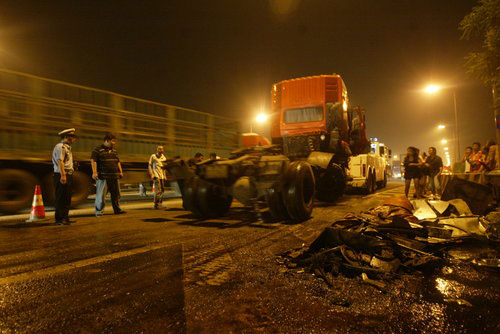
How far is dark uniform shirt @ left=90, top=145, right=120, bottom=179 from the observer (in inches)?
247

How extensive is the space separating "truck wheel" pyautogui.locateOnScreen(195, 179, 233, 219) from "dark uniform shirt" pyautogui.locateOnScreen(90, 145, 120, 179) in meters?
2.23

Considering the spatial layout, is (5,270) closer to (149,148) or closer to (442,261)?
(442,261)

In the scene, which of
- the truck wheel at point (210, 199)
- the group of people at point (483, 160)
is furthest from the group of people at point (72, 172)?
the group of people at point (483, 160)

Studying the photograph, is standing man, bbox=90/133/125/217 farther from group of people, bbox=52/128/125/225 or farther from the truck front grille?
the truck front grille

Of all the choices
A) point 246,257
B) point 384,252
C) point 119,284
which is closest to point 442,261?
point 384,252

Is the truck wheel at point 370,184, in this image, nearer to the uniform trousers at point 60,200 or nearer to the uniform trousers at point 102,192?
the uniform trousers at point 102,192

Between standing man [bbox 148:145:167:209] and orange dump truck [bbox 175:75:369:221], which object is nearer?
orange dump truck [bbox 175:75:369:221]

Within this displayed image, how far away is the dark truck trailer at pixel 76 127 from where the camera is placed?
6.74 metres

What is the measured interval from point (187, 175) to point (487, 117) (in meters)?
49.9

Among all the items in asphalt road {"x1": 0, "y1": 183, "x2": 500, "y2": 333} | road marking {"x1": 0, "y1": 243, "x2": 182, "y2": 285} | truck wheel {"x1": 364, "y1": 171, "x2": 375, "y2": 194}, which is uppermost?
truck wheel {"x1": 364, "y1": 171, "x2": 375, "y2": 194}

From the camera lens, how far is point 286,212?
5266mm

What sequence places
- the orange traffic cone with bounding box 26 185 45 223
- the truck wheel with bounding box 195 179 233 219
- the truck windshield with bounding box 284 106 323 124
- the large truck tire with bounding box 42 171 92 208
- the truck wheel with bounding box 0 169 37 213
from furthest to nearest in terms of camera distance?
the truck windshield with bounding box 284 106 323 124 < the large truck tire with bounding box 42 171 92 208 < the truck wheel with bounding box 0 169 37 213 < the orange traffic cone with bounding box 26 185 45 223 < the truck wheel with bounding box 195 179 233 219

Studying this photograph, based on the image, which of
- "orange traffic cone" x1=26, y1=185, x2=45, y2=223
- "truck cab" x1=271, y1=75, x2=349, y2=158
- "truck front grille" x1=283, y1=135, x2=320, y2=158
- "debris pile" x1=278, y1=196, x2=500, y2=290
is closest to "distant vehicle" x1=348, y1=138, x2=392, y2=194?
"truck cab" x1=271, y1=75, x2=349, y2=158

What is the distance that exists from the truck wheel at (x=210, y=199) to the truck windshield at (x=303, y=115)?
363cm
